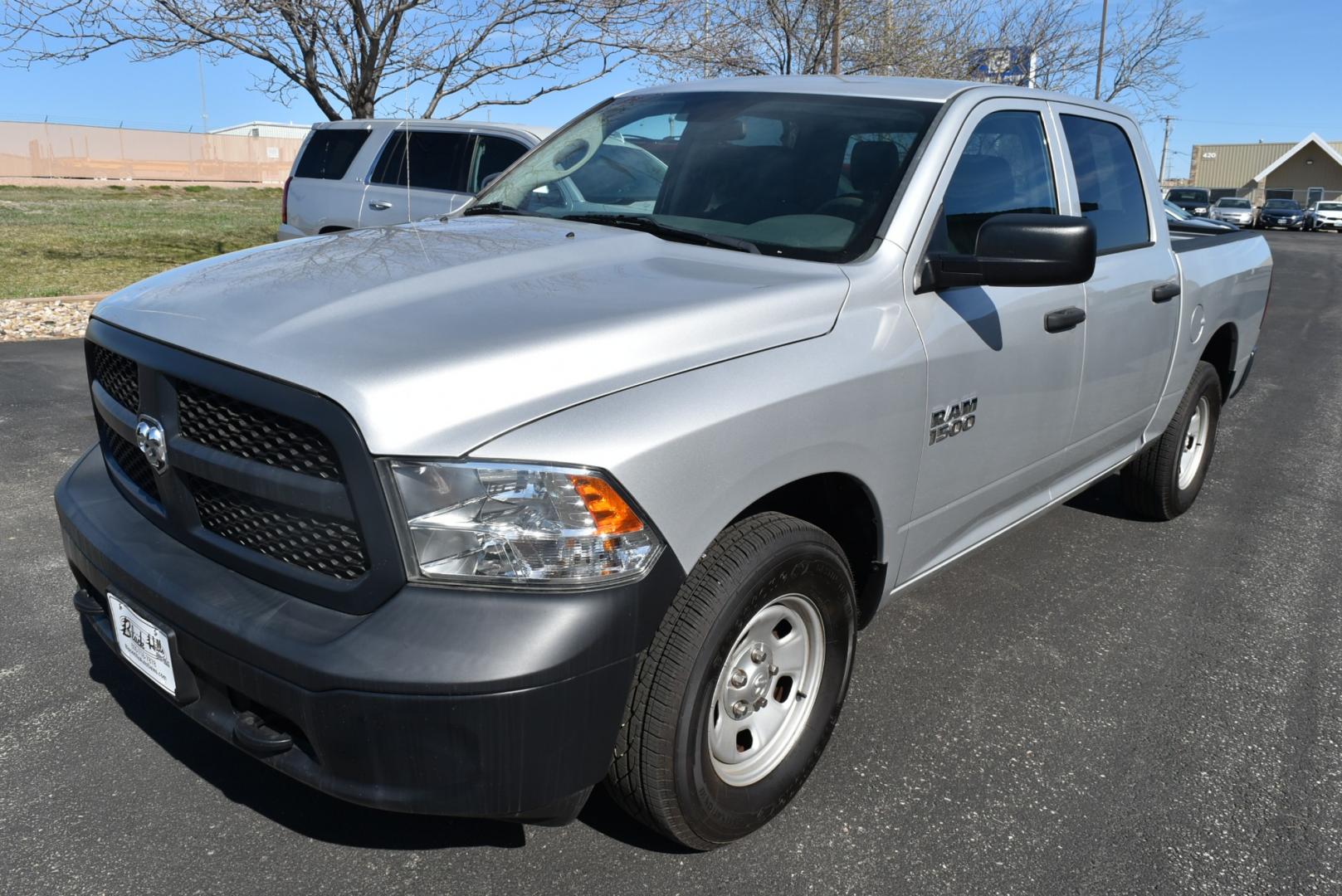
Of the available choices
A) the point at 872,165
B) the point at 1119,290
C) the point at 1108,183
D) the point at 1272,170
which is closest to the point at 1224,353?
the point at 1108,183

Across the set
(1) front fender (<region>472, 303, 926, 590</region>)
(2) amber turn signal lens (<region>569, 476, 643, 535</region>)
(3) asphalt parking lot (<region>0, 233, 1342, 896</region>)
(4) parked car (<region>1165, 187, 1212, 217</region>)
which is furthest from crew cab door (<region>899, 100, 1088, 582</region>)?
(4) parked car (<region>1165, 187, 1212, 217</region>)

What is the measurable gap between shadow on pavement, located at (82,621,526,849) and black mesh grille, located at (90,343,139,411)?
710 millimetres

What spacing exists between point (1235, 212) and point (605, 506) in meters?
48.7

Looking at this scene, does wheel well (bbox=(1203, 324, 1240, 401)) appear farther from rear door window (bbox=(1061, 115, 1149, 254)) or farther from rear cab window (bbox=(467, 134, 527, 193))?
rear cab window (bbox=(467, 134, 527, 193))

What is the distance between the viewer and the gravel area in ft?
30.4

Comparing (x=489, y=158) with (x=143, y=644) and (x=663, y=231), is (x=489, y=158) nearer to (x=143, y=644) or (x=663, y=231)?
(x=663, y=231)

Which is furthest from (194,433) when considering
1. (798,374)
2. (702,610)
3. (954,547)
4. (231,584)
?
(954,547)

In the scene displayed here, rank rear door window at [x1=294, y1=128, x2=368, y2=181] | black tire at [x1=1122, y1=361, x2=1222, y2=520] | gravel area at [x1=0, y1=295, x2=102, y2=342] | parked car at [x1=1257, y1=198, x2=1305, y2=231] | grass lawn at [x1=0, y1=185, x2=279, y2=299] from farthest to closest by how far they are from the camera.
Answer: parked car at [x1=1257, y1=198, x2=1305, y2=231]
grass lawn at [x1=0, y1=185, x2=279, y2=299]
rear door window at [x1=294, y1=128, x2=368, y2=181]
gravel area at [x1=0, y1=295, x2=102, y2=342]
black tire at [x1=1122, y1=361, x2=1222, y2=520]

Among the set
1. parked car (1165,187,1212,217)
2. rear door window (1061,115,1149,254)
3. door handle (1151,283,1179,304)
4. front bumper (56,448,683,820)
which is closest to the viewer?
front bumper (56,448,683,820)

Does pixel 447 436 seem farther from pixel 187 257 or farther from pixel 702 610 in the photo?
pixel 187 257

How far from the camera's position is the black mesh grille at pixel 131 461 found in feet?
8.27

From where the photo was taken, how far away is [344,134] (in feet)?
33.6

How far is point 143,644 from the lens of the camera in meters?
2.34

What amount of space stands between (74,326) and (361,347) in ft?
29.4
